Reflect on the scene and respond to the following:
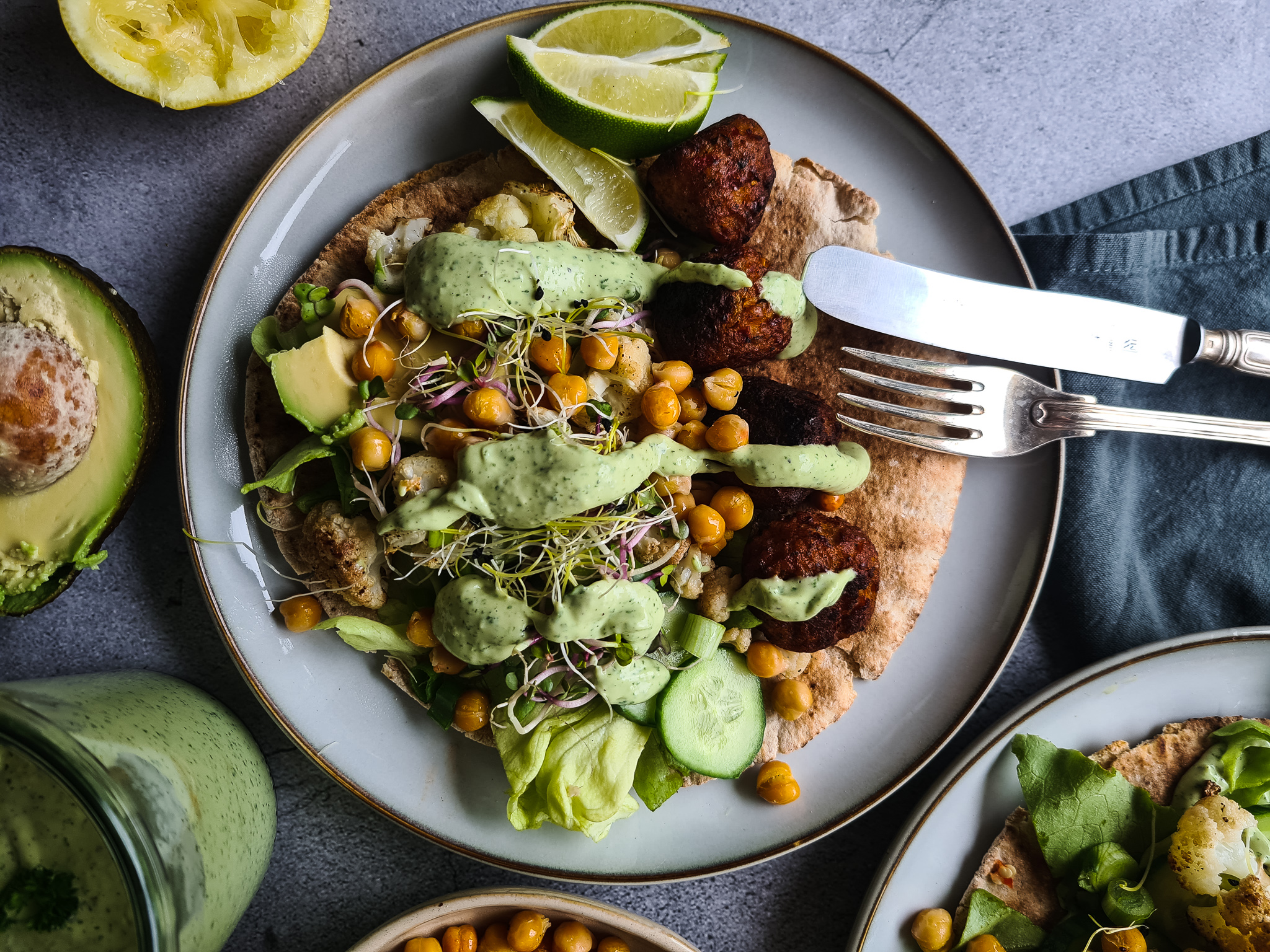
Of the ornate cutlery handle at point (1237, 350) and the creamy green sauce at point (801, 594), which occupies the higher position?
the ornate cutlery handle at point (1237, 350)

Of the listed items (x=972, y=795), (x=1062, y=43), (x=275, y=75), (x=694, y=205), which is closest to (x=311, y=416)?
(x=275, y=75)

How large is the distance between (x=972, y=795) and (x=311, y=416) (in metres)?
2.60

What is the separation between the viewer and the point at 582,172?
9.28ft

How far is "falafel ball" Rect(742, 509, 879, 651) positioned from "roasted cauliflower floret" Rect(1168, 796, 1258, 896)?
1.26 meters

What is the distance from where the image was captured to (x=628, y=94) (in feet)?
8.84

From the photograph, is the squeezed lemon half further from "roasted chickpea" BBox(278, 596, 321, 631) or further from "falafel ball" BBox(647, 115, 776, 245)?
"roasted chickpea" BBox(278, 596, 321, 631)

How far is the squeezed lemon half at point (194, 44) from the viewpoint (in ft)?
8.91

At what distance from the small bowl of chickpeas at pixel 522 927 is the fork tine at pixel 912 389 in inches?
80.3

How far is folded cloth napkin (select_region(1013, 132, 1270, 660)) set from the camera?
3023mm

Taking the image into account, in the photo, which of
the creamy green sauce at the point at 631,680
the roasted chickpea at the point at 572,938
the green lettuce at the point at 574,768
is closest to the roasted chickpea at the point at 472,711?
the green lettuce at the point at 574,768

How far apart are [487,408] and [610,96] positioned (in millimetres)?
1105

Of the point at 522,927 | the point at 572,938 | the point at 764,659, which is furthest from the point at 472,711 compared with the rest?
the point at 764,659

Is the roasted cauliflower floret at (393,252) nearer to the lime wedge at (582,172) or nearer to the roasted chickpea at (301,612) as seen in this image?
the lime wedge at (582,172)

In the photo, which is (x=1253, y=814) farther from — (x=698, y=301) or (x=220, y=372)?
(x=220, y=372)
